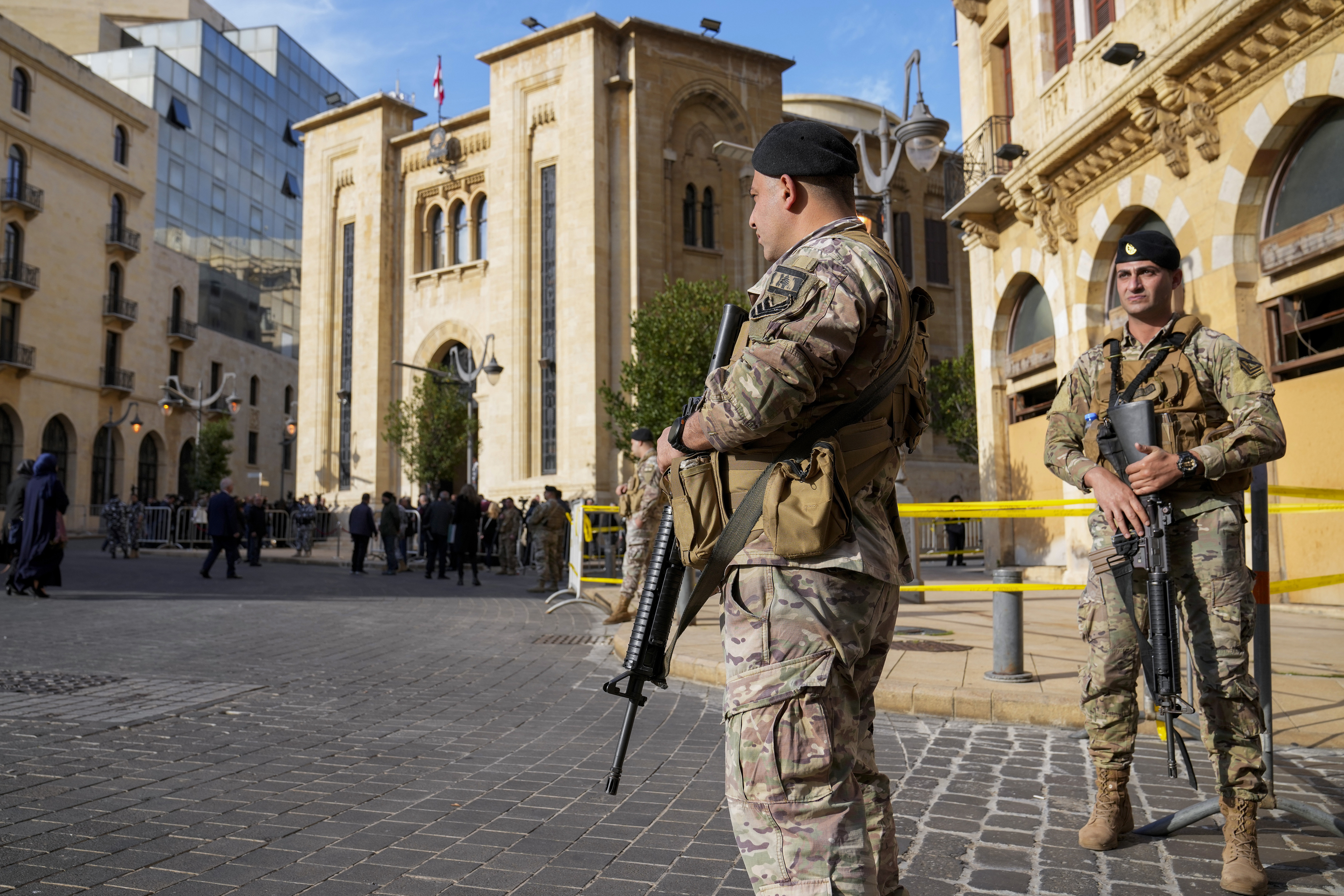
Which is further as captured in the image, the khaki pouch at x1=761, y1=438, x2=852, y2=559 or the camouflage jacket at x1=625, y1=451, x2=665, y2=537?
the camouflage jacket at x1=625, y1=451, x2=665, y2=537

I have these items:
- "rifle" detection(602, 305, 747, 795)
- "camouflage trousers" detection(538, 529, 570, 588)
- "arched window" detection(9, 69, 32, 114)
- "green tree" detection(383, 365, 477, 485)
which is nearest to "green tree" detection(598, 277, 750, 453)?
"camouflage trousers" detection(538, 529, 570, 588)

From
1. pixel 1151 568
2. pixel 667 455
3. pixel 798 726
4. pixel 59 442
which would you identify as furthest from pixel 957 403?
pixel 59 442

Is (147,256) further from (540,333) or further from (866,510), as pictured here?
(866,510)

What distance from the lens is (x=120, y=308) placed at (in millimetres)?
44688

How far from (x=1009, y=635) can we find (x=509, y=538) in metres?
16.8

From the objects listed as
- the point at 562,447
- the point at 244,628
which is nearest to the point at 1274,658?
the point at 244,628

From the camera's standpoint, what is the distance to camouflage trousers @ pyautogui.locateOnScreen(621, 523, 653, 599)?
1038cm

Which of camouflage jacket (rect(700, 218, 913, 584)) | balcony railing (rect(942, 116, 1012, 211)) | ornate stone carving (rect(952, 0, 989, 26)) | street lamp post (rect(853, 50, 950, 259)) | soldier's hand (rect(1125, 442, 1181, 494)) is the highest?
ornate stone carving (rect(952, 0, 989, 26))

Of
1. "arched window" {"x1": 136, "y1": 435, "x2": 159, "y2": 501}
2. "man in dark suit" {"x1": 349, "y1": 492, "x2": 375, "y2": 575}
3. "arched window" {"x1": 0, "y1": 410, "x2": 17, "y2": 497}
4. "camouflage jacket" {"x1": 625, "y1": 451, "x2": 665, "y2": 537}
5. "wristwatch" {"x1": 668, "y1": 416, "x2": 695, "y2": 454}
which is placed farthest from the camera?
"arched window" {"x1": 136, "y1": 435, "x2": 159, "y2": 501}

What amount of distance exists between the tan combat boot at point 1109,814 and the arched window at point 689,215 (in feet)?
106

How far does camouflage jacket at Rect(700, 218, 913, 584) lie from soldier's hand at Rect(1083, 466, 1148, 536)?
4.64 feet

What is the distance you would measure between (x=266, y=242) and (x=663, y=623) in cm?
6817

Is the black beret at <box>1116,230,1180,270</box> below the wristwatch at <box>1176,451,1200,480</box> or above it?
above

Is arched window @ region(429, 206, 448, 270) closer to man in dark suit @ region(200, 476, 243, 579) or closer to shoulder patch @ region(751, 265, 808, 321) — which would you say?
man in dark suit @ region(200, 476, 243, 579)
